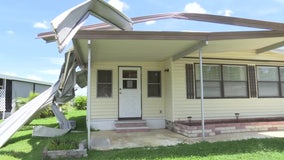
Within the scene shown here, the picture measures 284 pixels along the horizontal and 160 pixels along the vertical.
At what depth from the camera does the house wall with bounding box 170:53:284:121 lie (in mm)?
8867

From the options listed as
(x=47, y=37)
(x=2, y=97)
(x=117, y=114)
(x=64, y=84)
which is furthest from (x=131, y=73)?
(x=2, y=97)

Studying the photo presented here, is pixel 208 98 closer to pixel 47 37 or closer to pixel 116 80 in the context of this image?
pixel 116 80

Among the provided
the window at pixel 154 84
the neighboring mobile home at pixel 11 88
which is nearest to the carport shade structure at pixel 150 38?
the window at pixel 154 84

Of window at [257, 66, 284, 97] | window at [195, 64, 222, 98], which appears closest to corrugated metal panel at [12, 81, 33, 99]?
window at [195, 64, 222, 98]

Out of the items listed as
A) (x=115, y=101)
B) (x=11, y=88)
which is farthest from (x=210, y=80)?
(x=11, y=88)

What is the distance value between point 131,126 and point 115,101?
1.14 m

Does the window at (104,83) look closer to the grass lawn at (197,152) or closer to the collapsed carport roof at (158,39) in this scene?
the collapsed carport roof at (158,39)

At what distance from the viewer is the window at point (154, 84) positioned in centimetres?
959

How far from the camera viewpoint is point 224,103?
366 inches

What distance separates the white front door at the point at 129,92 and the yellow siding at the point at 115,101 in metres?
0.15

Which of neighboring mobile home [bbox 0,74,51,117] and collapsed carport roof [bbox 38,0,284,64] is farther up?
collapsed carport roof [bbox 38,0,284,64]

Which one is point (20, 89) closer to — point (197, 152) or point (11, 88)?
point (11, 88)

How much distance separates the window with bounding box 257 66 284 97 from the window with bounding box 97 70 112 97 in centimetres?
577

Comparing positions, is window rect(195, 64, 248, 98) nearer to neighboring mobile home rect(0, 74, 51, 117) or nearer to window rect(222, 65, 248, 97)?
window rect(222, 65, 248, 97)
